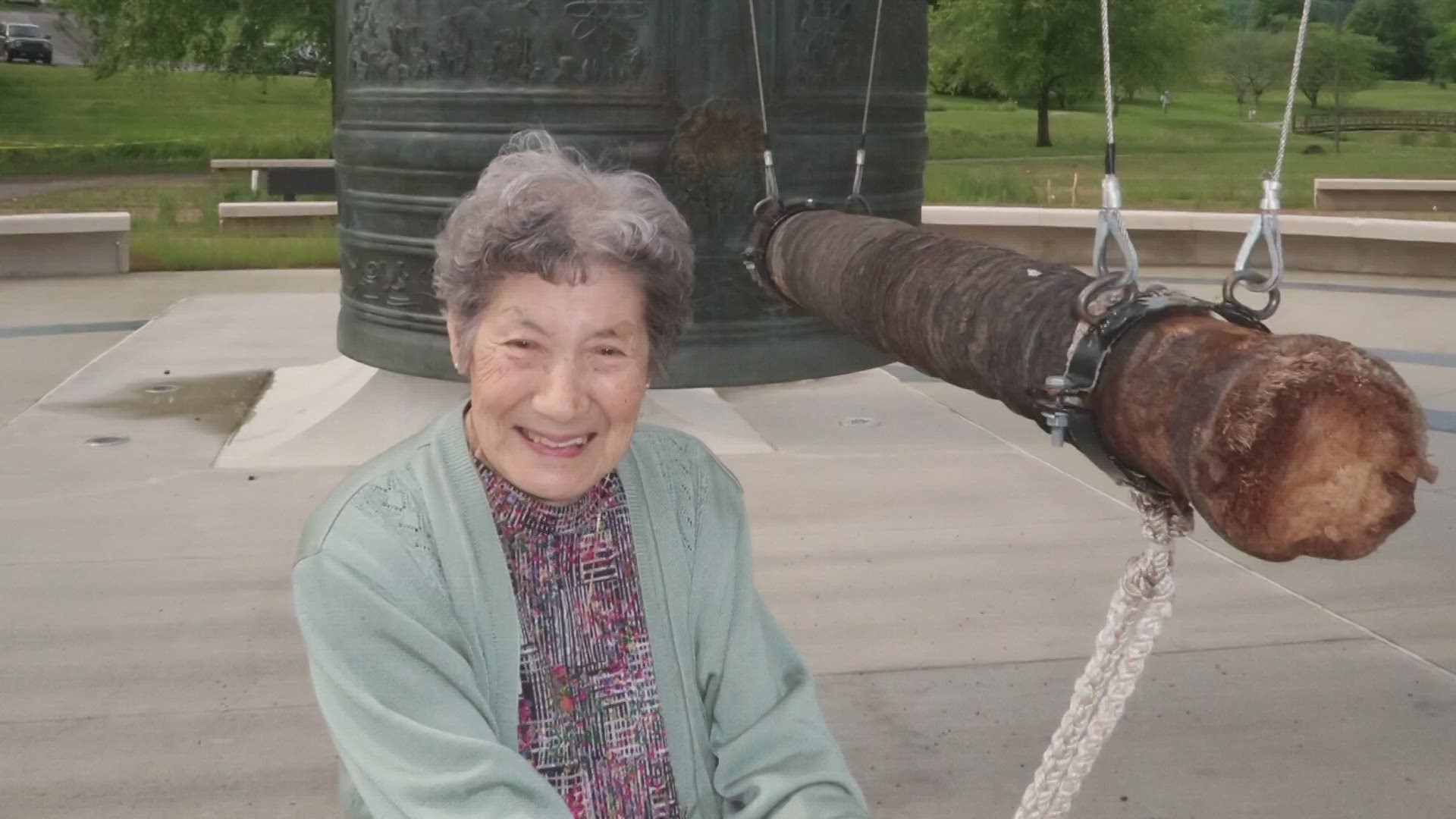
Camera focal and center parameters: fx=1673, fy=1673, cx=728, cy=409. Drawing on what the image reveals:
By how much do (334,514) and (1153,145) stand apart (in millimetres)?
37324

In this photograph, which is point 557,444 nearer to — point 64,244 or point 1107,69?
point 1107,69

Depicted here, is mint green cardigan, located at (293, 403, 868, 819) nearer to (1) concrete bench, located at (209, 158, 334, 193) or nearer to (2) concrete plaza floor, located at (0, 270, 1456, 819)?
(2) concrete plaza floor, located at (0, 270, 1456, 819)

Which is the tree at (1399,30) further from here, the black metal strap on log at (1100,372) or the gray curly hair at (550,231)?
the black metal strap on log at (1100,372)

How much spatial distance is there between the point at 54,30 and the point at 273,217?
3678 cm

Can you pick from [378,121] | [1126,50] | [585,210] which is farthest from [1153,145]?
[585,210]

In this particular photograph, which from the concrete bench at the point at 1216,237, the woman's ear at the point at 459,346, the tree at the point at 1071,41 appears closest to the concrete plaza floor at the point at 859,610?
the woman's ear at the point at 459,346

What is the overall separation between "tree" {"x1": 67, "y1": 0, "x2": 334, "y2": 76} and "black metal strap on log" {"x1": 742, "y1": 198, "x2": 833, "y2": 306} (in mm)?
15830

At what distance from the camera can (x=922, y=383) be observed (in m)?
7.48

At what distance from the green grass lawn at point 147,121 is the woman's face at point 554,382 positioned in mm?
21232

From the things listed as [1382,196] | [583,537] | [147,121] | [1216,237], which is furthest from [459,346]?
[147,121]

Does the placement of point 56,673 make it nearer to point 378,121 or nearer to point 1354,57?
point 378,121

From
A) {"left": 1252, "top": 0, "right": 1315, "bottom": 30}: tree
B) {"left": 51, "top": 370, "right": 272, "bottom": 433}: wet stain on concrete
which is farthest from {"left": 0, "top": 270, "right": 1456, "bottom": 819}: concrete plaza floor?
{"left": 1252, "top": 0, "right": 1315, "bottom": 30}: tree

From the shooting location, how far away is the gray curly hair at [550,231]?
181 cm

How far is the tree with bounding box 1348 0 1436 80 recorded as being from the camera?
49312 millimetres
